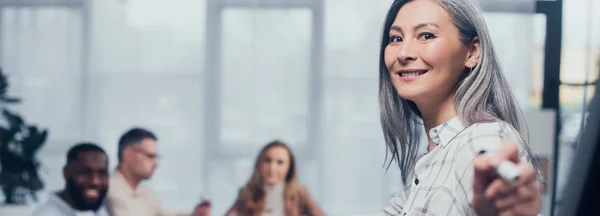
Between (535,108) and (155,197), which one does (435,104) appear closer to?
(535,108)

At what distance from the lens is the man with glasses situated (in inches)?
89.8

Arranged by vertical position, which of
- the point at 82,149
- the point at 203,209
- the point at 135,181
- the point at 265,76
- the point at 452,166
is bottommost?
the point at 203,209

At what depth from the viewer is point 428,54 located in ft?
2.97

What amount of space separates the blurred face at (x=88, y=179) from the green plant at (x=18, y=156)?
18 cm

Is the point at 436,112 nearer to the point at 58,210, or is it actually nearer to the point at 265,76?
the point at 265,76

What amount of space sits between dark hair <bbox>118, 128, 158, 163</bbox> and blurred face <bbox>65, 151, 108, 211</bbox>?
0.23 ft

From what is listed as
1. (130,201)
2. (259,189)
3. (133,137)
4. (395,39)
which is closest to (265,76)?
(259,189)

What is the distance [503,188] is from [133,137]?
1898 mm

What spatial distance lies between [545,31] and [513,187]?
4.55 feet

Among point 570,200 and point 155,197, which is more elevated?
point 570,200

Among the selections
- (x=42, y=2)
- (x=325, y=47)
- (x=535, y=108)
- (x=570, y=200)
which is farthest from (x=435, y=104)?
(x=42, y=2)

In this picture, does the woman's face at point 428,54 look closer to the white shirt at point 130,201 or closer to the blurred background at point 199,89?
the blurred background at point 199,89

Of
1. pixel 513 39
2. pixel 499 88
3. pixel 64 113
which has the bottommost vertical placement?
pixel 64 113

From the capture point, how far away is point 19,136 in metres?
2.41
